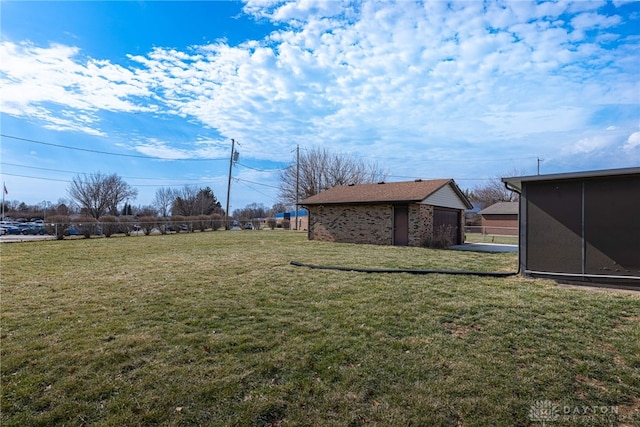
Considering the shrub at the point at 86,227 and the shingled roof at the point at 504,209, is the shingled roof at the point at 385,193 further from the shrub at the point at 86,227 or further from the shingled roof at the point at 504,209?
the shingled roof at the point at 504,209

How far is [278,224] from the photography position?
126 feet

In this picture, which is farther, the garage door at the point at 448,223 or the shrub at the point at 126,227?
the shrub at the point at 126,227

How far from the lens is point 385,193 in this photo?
1719 cm

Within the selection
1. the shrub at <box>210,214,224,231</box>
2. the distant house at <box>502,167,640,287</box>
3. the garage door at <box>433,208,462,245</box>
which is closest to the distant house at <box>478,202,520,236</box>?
the garage door at <box>433,208,462,245</box>

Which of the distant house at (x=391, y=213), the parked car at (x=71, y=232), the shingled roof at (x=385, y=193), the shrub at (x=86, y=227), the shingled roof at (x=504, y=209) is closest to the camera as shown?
the distant house at (x=391, y=213)

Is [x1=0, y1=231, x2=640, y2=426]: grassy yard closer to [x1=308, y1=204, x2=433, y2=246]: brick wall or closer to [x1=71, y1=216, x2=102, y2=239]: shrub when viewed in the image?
[x1=308, y1=204, x2=433, y2=246]: brick wall

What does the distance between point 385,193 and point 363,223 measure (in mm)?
1883

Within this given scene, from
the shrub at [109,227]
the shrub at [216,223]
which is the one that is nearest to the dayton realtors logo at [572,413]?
the shrub at [109,227]

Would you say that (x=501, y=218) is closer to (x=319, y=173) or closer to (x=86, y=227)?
(x=319, y=173)

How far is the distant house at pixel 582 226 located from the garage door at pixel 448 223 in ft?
29.6

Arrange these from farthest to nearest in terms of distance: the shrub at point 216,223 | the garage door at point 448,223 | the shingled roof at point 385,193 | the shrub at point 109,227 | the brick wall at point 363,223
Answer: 1. the shrub at point 216,223
2. the shrub at point 109,227
3. the garage door at point 448,223
4. the shingled roof at point 385,193
5. the brick wall at point 363,223

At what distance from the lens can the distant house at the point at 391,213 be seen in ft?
51.3

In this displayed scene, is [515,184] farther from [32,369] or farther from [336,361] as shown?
[32,369]

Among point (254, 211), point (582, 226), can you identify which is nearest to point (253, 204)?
point (254, 211)
